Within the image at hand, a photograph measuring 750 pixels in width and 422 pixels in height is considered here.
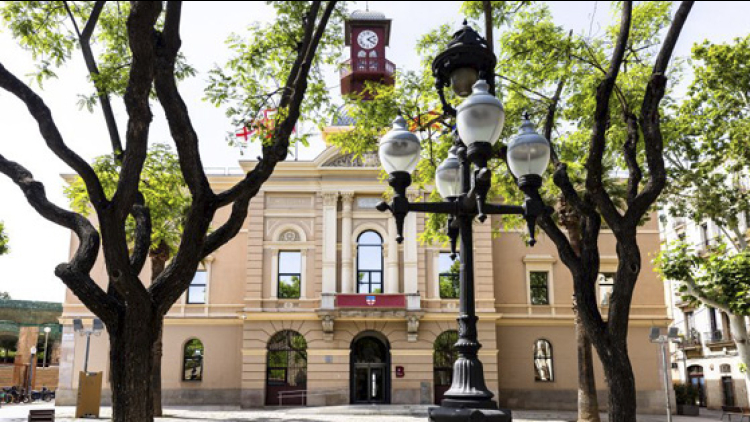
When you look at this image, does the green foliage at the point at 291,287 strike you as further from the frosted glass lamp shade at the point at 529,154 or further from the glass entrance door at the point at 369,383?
the frosted glass lamp shade at the point at 529,154

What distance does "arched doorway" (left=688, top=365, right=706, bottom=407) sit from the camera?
4044cm

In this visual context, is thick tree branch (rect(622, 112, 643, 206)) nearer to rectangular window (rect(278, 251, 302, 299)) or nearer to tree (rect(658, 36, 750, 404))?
tree (rect(658, 36, 750, 404))

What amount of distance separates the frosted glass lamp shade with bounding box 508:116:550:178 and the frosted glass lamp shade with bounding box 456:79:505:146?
0.94 ft

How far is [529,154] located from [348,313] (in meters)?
22.2

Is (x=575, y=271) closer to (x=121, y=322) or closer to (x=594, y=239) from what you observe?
(x=594, y=239)

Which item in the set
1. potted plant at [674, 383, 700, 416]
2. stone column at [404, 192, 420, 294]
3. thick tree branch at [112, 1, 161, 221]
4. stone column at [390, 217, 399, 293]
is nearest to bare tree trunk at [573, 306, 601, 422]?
stone column at [404, 192, 420, 294]

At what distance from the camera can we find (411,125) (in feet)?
45.0

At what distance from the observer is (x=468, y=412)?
5.60 m

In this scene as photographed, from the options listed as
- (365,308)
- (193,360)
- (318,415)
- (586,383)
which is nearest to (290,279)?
(365,308)

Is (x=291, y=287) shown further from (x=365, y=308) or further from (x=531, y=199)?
(x=531, y=199)

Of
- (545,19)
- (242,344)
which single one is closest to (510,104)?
(545,19)

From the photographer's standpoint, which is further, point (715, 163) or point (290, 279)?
point (290, 279)

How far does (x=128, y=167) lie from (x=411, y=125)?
718 centimetres

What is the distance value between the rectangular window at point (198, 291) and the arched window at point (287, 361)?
404cm
